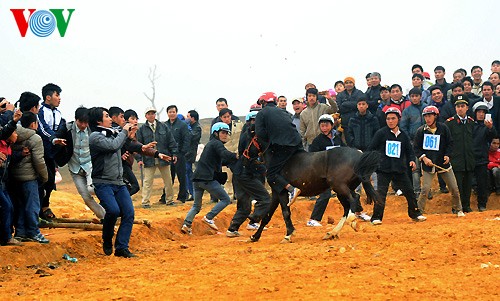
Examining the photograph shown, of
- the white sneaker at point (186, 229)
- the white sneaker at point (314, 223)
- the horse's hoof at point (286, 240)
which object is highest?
the horse's hoof at point (286, 240)

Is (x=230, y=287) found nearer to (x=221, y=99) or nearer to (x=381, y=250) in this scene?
(x=381, y=250)

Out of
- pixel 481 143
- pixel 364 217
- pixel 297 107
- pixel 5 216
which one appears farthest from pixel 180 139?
pixel 5 216

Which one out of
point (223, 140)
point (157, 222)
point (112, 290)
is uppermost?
point (223, 140)

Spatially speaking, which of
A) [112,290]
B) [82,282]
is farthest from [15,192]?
[112,290]

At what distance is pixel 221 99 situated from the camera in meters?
19.2

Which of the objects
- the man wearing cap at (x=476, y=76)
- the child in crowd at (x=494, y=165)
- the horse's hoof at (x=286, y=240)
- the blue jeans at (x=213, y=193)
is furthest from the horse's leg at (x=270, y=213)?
the man wearing cap at (x=476, y=76)

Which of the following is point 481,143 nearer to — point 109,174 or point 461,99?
point 461,99

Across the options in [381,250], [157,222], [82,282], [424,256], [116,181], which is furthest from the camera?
[157,222]

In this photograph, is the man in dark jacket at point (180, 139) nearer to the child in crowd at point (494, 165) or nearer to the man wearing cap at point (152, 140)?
the man wearing cap at point (152, 140)

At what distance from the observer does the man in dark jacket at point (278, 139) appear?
39.0 feet

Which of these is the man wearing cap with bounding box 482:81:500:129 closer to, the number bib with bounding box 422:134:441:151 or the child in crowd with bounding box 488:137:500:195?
the child in crowd with bounding box 488:137:500:195

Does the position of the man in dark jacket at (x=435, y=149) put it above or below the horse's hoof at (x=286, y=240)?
above

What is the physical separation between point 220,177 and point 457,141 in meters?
5.48

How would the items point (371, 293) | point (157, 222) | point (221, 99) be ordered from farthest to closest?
point (221, 99)
point (157, 222)
point (371, 293)
